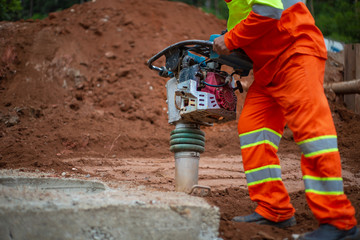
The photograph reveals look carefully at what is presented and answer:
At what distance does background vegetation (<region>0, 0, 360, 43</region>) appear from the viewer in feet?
32.9

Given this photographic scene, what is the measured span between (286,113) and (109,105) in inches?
220

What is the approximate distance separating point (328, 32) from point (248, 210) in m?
10.8

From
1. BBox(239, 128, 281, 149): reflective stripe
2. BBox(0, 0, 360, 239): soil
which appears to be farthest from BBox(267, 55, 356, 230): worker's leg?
BBox(0, 0, 360, 239): soil

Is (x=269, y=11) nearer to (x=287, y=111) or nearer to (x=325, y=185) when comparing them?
(x=287, y=111)

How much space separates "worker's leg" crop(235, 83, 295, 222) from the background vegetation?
5447 mm

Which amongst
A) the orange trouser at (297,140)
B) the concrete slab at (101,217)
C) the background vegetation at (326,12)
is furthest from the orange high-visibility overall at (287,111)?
the background vegetation at (326,12)

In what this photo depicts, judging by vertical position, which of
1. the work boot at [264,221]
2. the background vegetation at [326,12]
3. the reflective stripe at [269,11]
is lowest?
the work boot at [264,221]

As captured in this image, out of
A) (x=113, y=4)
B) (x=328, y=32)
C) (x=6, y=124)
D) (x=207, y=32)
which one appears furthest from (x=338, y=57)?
(x=6, y=124)

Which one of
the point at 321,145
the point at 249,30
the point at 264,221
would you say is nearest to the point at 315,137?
the point at 321,145

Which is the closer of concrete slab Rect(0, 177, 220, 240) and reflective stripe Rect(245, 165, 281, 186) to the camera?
concrete slab Rect(0, 177, 220, 240)

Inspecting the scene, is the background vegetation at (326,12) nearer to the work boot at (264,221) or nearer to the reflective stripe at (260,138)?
the reflective stripe at (260,138)

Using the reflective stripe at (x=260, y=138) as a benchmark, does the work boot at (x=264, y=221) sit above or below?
below

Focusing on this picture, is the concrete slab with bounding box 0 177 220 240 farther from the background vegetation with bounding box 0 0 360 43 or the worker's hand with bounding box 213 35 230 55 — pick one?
the background vegetation with bounding box 0 0 360 43

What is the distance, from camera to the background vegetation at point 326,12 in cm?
1002
